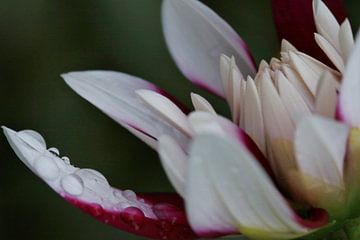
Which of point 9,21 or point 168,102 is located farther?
point 9,21

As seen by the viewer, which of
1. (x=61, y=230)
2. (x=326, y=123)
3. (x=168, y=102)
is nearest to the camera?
(x=326, y=123)

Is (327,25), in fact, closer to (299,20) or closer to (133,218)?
(299,20)

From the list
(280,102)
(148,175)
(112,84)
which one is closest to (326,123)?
(280,102)

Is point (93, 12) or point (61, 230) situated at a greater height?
point (93, 12)

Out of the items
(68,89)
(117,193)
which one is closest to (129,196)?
(117,193)

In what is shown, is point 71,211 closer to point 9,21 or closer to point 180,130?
point 9,21

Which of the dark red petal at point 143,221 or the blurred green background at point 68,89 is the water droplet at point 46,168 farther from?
the blurred green background at point 68,89
